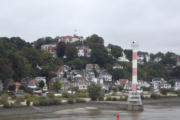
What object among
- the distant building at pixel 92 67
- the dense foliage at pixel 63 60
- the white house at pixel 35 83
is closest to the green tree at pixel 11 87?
the dense foliage at pixel 63 60

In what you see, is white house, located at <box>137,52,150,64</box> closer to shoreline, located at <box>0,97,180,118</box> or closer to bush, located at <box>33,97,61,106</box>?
shoreline, located at <box>0,97,180,118</box>

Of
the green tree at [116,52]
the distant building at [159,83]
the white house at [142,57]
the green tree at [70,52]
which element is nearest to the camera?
the green tree at [70,52]

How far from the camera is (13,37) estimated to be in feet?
351

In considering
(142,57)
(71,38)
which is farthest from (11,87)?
(142,57)

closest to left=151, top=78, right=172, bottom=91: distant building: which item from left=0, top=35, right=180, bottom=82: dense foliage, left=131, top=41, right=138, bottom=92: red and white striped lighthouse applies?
left=0, top=35, right=180, bottom=82: dense foliage

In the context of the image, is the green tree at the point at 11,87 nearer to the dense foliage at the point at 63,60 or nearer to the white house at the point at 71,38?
the dense foliage at the point at 63,60

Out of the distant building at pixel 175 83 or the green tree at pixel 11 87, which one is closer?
the green tree at pixel 11 87

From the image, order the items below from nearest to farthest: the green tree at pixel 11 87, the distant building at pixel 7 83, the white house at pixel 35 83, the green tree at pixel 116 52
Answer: the green tree at pixel 11 87 < the distant building at pixel 7 83 < the white house at pixel 35 83 < the green tree at pixel 116 52

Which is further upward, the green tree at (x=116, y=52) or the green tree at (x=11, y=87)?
the green tree at (x=116, y=52)

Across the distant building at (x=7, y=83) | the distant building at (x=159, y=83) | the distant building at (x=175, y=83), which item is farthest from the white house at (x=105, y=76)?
the distant building at (x=7, y=83)

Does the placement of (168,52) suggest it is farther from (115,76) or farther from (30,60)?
(30,60)

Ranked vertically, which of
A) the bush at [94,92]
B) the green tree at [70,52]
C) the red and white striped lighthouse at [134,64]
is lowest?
the bush at [94,92]

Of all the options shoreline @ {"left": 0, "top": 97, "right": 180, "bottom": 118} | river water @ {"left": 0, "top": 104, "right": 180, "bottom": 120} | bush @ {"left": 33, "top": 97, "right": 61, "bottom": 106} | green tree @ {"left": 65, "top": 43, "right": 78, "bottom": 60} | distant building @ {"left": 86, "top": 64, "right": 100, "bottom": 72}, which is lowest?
river water @ {"left": 0, "top": 104, "right": 180, "bottom": 120}

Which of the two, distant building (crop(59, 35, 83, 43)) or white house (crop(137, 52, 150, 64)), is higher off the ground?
distant building (crop(59, 35, 83, 43))
